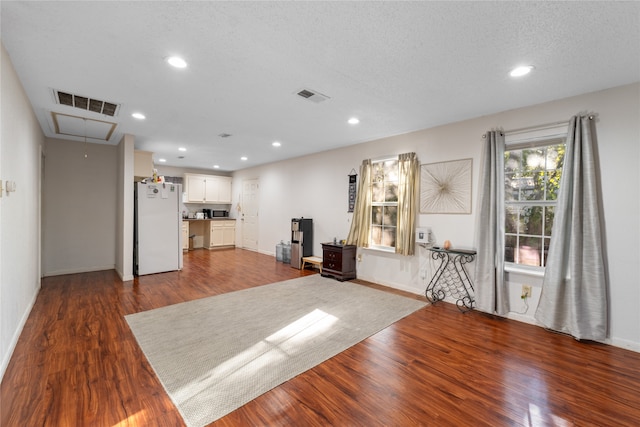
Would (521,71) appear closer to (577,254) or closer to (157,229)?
(577,254)

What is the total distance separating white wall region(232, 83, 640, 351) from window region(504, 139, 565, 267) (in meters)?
0.30

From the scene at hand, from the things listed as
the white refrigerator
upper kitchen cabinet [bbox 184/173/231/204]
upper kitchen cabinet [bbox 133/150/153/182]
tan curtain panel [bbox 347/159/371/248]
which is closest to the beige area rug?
tan curtain panel [bbox 347/159/371/248]

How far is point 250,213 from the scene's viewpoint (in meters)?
8.26

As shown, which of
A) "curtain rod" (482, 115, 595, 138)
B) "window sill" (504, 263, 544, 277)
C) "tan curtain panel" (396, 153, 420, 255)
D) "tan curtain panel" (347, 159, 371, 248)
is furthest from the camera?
"tan curtain panel" (347, 159, 371, 248)

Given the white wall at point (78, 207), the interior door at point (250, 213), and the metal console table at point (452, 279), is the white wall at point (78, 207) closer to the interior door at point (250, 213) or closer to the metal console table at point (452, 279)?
the interior door at point (250, 213)

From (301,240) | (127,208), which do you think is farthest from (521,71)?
(127,208)

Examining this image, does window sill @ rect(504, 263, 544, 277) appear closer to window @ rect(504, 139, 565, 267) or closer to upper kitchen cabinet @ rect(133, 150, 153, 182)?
window @ rect(504, 139, 565, 267)

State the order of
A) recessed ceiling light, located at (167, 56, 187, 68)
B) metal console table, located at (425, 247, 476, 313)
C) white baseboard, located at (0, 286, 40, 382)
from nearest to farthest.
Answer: white baseboard, located at (0, 286, 40, 382) → recessed ceiling light, located at (167, 56, 187, 68) → metal console table, located at (425, 247, 476, 313)

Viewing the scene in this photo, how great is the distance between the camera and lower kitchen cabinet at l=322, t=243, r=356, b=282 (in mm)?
4992

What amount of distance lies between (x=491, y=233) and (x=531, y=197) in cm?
65

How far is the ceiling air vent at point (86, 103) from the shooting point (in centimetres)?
→ 309

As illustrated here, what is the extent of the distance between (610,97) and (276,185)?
6.09 metres

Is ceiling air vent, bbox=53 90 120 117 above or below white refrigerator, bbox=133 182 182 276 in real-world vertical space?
above

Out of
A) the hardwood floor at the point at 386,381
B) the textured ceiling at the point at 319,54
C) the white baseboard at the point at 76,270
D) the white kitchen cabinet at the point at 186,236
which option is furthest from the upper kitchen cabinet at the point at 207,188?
the hardwood floor at the point at 386,381
